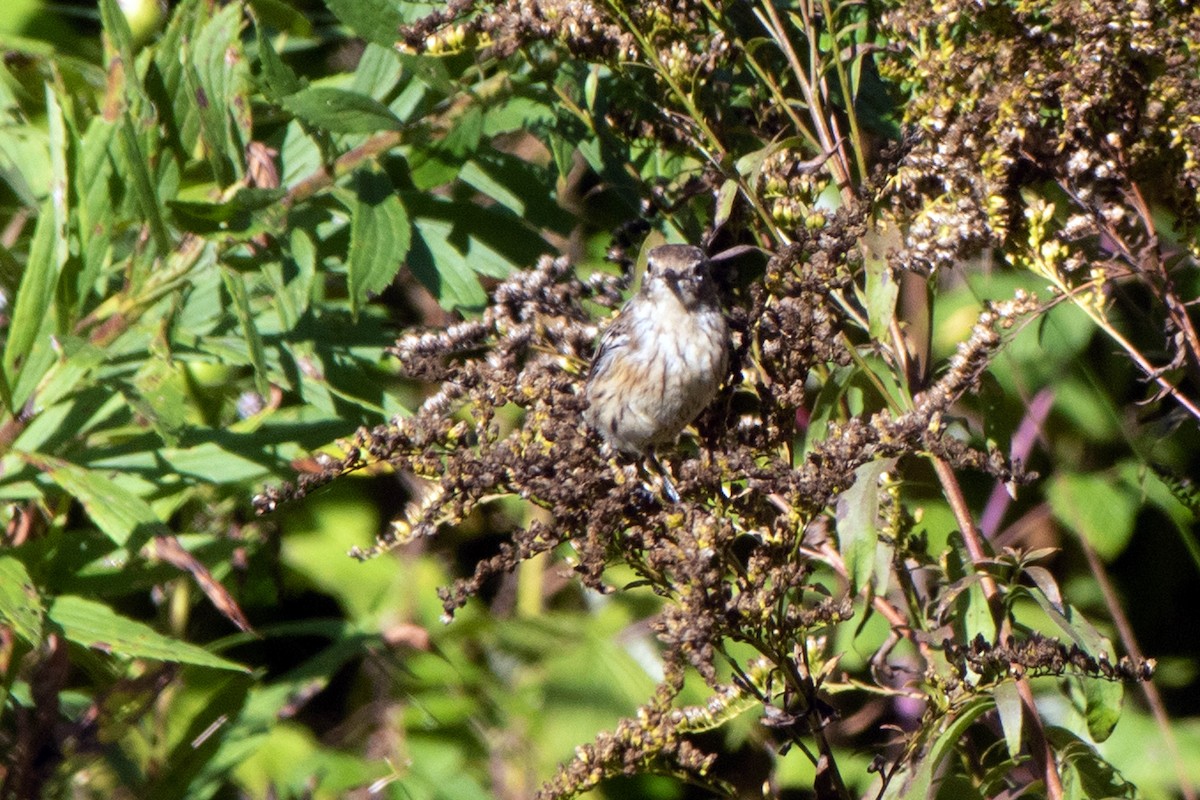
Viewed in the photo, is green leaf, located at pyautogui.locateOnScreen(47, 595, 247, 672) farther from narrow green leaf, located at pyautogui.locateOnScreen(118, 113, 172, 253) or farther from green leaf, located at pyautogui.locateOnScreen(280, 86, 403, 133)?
green leaf, located at pyautogui.locateOnScreen(280, 86, 403, 133)

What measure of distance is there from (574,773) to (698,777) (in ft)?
0.78

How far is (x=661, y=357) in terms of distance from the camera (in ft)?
8.54

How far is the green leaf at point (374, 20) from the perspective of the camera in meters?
2.20

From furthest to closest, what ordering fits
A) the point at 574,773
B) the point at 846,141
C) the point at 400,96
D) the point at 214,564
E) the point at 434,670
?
the point at 434,670
the point at 214,564
the point at 400,96
the point at 846,141
the point at 574,773

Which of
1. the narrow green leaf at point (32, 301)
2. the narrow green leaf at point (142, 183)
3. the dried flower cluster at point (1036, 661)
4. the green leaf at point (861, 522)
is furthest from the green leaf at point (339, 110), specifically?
the dried flower cluster at point (1036, 661)

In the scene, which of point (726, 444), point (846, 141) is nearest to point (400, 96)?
point (846, 141)

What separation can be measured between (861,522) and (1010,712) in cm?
28

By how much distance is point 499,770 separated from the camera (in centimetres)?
293

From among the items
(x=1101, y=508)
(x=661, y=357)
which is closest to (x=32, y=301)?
(x=661, y=357)

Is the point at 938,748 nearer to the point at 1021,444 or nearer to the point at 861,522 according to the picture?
the point at 861,522

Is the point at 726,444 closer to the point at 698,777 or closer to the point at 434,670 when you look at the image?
the point at 698,777

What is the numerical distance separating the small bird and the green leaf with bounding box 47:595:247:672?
2.49ft

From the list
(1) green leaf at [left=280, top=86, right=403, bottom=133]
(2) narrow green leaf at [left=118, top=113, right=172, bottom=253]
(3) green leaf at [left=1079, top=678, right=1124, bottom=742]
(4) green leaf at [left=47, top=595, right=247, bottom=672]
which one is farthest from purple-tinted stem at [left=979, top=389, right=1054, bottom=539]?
(2) narrow green leaf at [left=118, top=113, right=172, bottom=253]

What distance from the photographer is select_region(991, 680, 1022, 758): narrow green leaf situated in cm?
158
